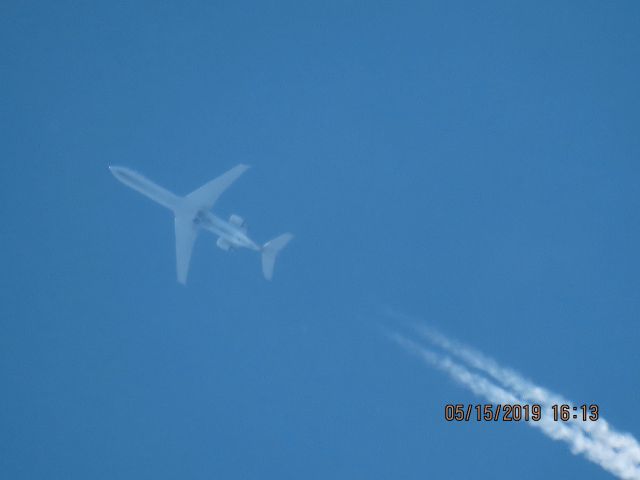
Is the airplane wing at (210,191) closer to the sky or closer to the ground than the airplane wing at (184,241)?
closer to the sky

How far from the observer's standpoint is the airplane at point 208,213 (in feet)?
136

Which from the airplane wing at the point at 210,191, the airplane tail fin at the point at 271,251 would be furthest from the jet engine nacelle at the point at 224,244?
the airplane wing at the point at 210,191

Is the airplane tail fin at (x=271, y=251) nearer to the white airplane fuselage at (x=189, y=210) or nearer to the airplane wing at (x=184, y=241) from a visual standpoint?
the white airplane fuselage at (x=189, y=210)

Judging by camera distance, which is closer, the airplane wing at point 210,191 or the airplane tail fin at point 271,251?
the airplane tail fin at point 271,251

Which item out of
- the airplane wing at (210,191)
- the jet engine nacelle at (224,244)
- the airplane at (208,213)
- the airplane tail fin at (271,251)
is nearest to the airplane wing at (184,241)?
the airplane at (208,213)

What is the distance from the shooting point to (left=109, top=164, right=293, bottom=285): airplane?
136 ft

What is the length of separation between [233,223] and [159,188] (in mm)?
6481

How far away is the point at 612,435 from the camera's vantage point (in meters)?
39.5

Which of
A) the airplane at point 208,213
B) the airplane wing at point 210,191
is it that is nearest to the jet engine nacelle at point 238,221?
the airplane at point 208,213

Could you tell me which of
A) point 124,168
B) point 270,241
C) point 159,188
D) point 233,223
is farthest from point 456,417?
point 124,168

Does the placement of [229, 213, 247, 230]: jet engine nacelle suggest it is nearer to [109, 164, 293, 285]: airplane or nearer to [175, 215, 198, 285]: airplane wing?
[109, 164, 293, 285]: airplane

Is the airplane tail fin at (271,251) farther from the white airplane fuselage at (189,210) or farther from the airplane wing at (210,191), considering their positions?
the airplane wing at (210,191)

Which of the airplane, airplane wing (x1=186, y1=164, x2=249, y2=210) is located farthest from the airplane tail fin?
airplane wing (x1=186, y1=164, x2=249, y2=210)

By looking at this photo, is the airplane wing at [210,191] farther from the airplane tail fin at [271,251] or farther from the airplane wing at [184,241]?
the airplane tail fin at [271,251]
